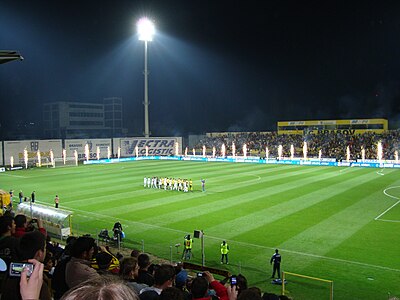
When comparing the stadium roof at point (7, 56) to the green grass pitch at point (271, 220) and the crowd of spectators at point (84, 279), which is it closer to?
the crowd of spectators at point (84, 279)

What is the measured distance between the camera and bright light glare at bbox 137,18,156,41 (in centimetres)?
6856

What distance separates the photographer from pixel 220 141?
301 ft

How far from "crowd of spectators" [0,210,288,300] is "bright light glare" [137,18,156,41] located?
64.3 m

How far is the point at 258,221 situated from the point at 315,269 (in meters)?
7.97

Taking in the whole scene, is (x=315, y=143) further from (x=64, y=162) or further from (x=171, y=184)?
(x=171, y=184)

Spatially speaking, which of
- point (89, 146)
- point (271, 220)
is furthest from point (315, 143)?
point (271, 220)

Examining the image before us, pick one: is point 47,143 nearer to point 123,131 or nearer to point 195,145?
point 195,145

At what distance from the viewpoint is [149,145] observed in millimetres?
81625

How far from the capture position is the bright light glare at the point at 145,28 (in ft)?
225

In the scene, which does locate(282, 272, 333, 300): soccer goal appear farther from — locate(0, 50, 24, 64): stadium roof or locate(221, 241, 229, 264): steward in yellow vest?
locate(0, 50, 24, 64): stadium roof

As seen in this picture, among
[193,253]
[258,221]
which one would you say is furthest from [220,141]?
[193,253]

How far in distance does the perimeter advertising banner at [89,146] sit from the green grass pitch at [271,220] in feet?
80.2

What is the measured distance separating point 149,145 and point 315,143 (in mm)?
33027

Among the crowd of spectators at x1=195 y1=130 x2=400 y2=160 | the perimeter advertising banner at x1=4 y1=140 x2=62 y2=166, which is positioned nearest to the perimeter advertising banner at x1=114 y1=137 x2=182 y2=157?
the crowd of spectators at x1=195 y1=130 x2=400 y2=160
